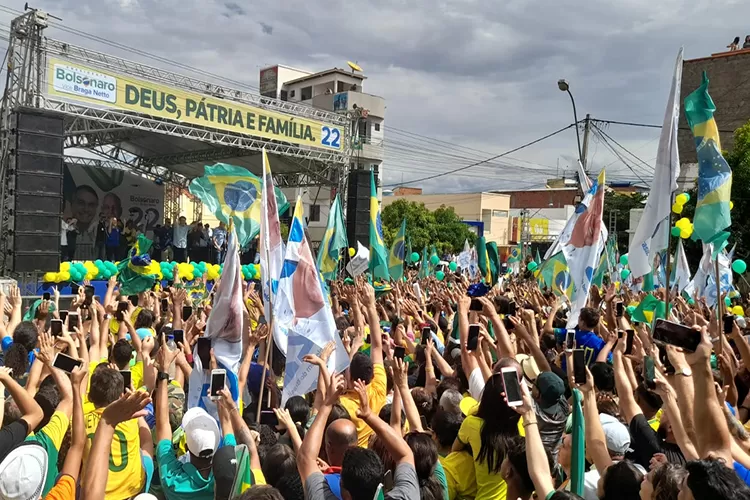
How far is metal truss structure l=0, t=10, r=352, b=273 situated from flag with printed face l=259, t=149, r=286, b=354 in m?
8.71

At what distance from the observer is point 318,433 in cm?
284

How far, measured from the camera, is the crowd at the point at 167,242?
1822 centimetres

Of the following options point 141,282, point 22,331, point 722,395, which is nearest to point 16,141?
→ point 141,282

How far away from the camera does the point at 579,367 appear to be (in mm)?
3525

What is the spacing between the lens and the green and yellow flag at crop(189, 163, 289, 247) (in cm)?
875

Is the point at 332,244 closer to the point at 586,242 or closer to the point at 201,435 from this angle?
the point at 586,242

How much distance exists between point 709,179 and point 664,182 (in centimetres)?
40

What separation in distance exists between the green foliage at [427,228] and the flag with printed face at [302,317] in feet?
117

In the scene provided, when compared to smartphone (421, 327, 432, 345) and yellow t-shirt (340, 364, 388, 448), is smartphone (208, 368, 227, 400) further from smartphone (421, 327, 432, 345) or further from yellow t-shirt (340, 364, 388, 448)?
smartphone (421, 327, 432, 345)

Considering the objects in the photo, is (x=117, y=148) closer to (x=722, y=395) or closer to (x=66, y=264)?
(x=66, y=264)

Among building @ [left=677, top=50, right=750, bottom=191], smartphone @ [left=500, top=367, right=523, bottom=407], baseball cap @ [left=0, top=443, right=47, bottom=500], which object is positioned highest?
building @ [left=677, top=50, right=750, bottom=191]

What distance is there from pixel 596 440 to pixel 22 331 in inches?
165

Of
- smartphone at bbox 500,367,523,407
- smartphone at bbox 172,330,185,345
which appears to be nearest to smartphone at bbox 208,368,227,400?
smartphone at bbox 500,367,523,407

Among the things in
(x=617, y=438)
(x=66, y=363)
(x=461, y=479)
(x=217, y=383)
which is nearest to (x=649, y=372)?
(x=617, y=438)
